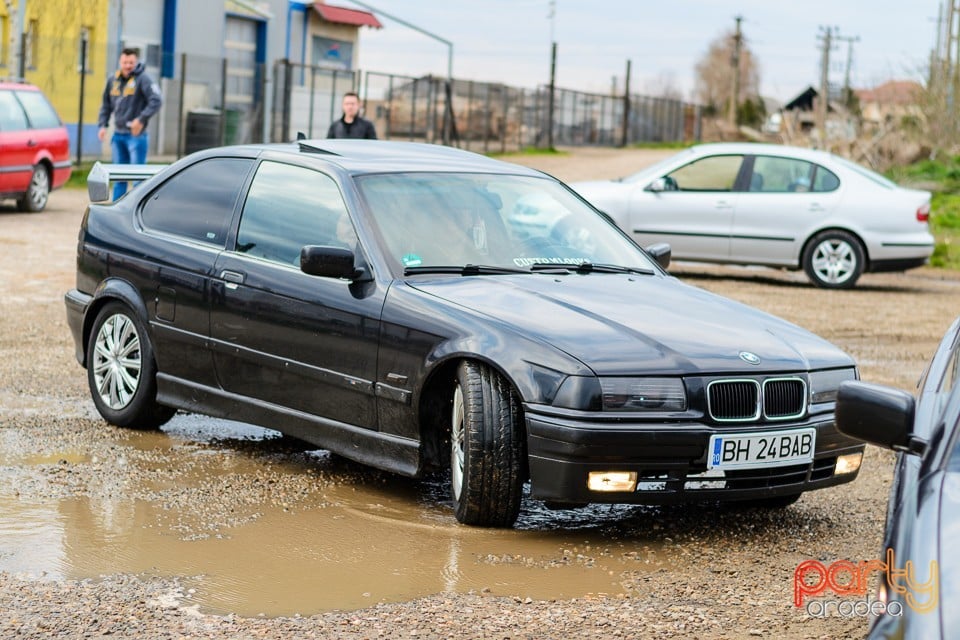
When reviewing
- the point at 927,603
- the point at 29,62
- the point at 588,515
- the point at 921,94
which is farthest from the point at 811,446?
the point at 921,94

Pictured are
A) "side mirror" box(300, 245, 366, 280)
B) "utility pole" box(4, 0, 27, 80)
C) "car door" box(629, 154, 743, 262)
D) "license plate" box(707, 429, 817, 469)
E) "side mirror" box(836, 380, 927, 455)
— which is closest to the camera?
"side mirror" box(836, 380, 927, 455)

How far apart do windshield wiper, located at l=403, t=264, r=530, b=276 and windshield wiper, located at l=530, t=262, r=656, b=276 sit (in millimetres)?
115

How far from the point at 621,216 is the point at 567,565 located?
12.1 metres

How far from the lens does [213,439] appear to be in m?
7.64

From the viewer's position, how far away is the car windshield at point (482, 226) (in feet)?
21.7

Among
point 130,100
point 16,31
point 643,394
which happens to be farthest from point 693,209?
point 16,31

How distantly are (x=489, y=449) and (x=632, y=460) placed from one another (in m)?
0.55

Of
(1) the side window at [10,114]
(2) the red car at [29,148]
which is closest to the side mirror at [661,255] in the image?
(2) the red car at [29,148]

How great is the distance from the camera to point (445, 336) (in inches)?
233

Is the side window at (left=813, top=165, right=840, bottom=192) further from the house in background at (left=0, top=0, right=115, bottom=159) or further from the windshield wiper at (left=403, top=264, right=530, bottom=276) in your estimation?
the house in background at (left=0, top=0, right=115, bottom=159)

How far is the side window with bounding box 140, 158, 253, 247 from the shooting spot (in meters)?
7.33

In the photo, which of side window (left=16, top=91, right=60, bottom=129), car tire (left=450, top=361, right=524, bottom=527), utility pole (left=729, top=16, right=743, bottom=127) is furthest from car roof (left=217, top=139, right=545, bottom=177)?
utility pole (left=729, top=16, right=743, bottom=127)

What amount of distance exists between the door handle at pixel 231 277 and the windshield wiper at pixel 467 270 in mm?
954

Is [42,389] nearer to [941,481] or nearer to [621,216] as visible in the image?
[941,481]
